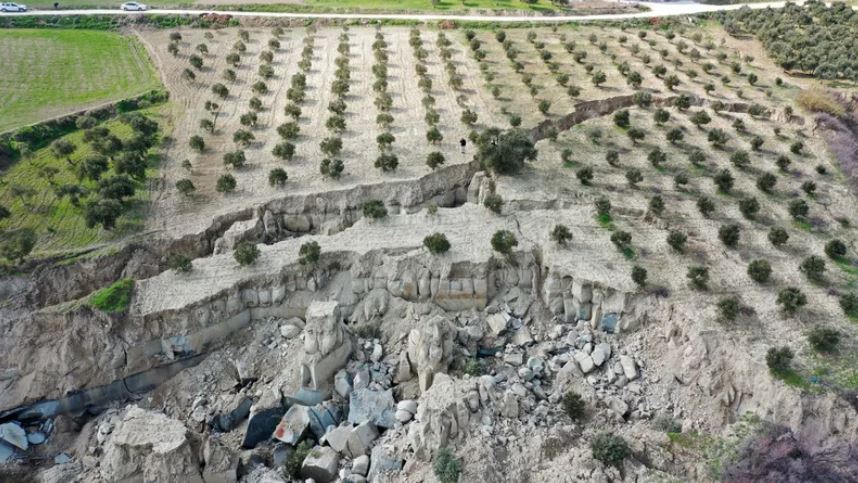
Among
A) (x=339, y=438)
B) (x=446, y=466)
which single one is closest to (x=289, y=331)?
(x=339, y=438)

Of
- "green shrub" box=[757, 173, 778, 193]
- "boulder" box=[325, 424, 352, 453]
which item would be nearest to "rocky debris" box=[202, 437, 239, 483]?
"boulder" box=[325, 424, 352, 453]

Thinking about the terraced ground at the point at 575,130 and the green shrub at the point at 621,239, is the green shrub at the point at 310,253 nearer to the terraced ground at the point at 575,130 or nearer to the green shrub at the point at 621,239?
the terraced ground at the point at 575,130

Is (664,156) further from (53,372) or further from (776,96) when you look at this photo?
(53,372)

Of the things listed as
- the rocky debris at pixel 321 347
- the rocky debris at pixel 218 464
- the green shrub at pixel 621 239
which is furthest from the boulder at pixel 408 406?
the green shrub at pixel 621 239

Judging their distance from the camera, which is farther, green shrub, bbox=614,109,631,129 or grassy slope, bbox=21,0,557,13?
grassy slope, bbox=21,0,557,13

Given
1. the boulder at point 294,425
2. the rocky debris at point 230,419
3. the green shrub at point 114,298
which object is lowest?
the rocky debris at point 230,419

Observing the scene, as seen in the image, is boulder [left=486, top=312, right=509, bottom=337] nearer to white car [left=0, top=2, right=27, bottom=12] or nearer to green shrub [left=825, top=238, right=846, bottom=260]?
green shrub [left=825, top=238, right=846, bottom=260]

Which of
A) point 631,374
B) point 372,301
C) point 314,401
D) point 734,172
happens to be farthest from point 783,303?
point 314,401
